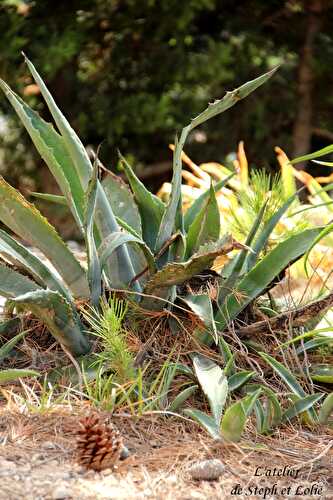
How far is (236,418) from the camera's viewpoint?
1668mm

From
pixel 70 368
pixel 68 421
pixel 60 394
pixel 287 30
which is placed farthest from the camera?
pixel 287 30

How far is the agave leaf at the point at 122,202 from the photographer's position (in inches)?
89.3

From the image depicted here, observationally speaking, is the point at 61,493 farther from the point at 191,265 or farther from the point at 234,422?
the point at 191,265

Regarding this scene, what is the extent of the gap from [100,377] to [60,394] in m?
0.10

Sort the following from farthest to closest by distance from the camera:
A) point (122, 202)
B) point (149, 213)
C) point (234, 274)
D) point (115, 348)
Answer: point (122, 202), point (149, 213), point (234, 274), point (115, 348)

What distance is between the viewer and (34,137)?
2.03 m

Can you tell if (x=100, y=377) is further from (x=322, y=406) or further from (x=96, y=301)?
(x=322, y=406)

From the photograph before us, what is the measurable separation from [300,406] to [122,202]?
0.78m

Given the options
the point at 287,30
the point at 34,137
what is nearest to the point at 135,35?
the point at 287,30

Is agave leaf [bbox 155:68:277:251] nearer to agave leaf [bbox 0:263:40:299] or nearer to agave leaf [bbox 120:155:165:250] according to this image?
agave leaf [bbox 120:155:165:250]

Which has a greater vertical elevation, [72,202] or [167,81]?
[72,202]

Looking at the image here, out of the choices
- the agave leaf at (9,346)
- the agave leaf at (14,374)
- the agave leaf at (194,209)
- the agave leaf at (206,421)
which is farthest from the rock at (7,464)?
the agave leaf at (194,209)

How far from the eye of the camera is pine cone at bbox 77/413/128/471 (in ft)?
5.07

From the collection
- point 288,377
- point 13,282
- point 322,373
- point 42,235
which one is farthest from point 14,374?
point 322,373
